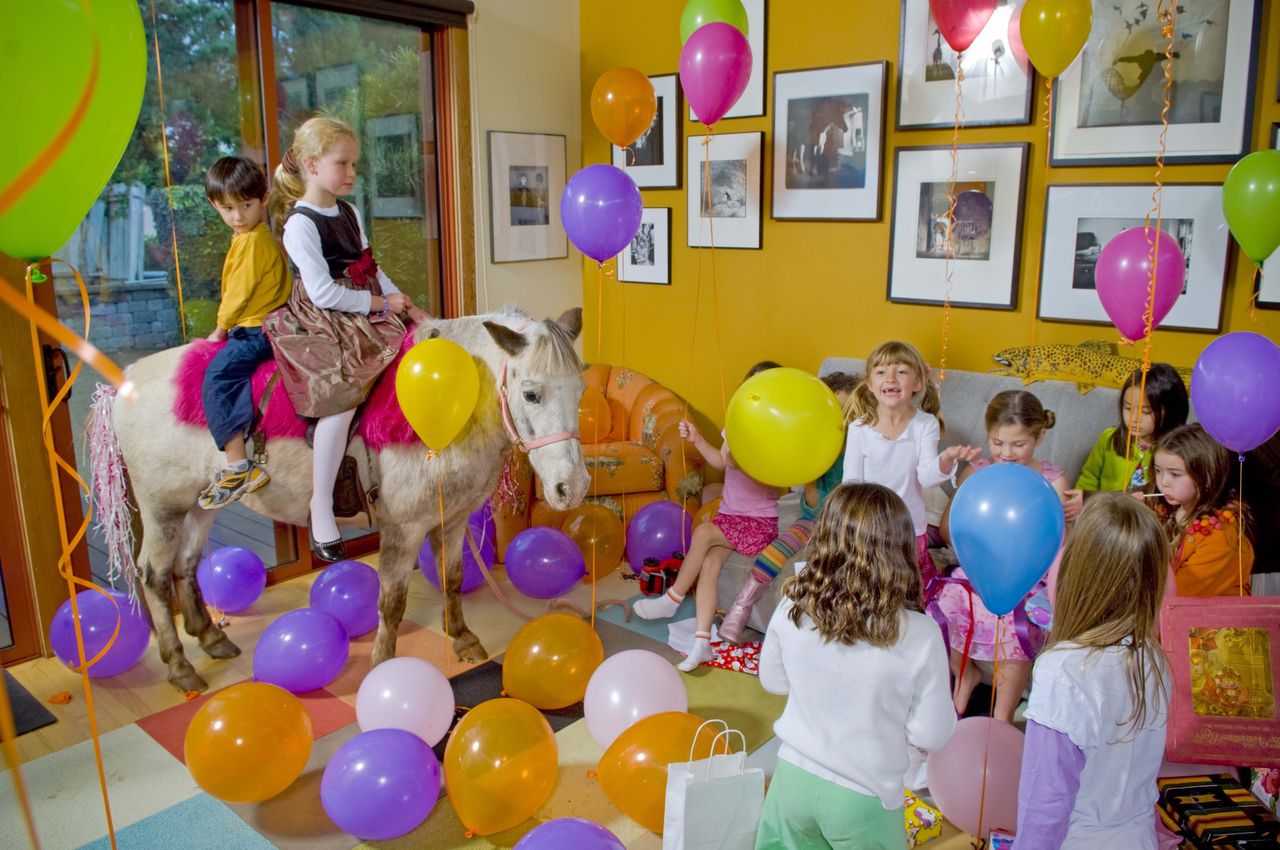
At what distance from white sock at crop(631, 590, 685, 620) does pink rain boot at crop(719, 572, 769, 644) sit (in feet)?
0.91

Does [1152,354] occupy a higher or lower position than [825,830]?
higher

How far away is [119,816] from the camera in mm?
2678

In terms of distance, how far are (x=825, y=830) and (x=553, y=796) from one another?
113 centimetres

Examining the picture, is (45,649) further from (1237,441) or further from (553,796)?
(1237,441)

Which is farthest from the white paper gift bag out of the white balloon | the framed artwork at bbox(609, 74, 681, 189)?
the framed artwork at bbox(609, 74, 681, 189)

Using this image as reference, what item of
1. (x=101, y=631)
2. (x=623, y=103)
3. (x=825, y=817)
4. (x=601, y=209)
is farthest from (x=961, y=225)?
(x=101, y=631)

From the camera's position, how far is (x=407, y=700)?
2748 millimetres

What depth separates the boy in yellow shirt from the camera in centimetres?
306

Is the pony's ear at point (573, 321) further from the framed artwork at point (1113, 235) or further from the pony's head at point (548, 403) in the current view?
the framed artwork at point (1113, 235)

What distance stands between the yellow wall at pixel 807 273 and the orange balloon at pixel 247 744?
311 centimetres

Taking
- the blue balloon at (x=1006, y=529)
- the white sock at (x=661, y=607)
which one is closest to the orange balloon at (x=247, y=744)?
the white sock at (x=661, y=607)

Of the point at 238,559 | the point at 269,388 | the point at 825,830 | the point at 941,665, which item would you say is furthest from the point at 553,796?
the point at 238,559

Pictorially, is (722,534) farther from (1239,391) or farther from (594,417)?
(1239,391)

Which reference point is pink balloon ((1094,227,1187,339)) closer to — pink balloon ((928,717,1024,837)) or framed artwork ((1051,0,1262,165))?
framed artwork ((1051,0,1262,165))
